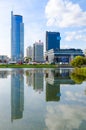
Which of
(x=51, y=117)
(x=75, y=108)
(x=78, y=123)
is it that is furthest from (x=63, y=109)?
(x=78, y=123)

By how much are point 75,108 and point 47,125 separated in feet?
15.1

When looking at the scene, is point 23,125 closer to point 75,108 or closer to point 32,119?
point 32,119

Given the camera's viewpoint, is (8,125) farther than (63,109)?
No

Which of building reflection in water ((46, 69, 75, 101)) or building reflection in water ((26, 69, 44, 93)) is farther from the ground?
building reflection in water ((46, 69, 75, 101))

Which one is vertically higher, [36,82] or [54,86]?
[54,86]

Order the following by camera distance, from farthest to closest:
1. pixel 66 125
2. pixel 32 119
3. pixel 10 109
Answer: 1. pixel 10 109
2. pixel 32 119
3. pixel 66 125

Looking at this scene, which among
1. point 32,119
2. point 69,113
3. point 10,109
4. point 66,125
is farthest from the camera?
point 10,109

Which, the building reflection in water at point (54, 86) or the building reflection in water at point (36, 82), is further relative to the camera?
the building reflection in water at point (36, 82)

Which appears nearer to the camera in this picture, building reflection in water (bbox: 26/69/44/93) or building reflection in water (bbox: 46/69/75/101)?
building reflection in water (bbox: 46/69/75/101)

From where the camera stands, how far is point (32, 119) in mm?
13000

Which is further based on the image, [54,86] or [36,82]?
[36,82]

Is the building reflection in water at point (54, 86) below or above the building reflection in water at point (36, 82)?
above

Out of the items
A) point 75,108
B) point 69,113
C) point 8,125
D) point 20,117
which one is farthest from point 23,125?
point 75,108

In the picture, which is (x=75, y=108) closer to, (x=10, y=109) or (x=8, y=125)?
(x=10, y=109)
